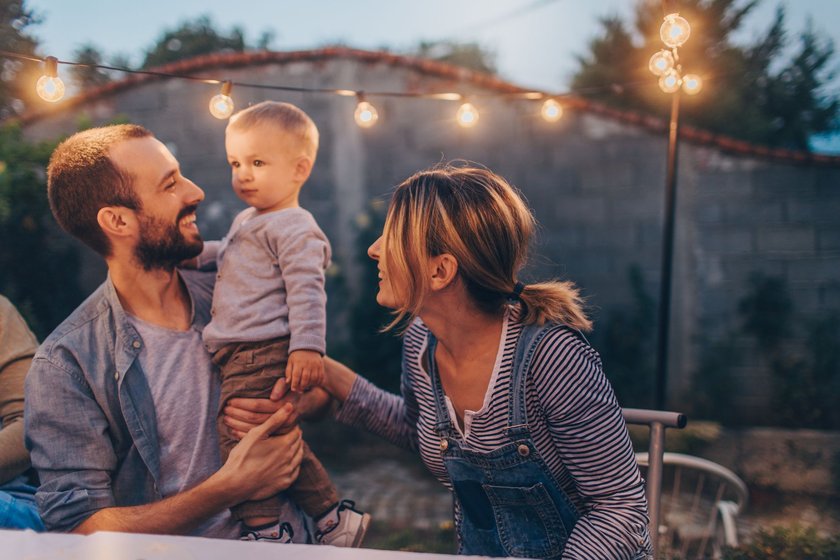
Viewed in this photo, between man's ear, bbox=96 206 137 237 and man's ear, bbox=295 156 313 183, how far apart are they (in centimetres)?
47

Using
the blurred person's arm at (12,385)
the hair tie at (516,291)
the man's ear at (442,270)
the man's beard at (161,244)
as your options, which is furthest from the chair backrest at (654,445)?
the blurred person's arm at (12,385)

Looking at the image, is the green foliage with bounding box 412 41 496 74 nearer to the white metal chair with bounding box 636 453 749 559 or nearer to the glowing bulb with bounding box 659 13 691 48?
the white metal chair with bounding box 636 453 749 559

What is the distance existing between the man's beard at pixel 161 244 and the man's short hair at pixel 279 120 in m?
0.30

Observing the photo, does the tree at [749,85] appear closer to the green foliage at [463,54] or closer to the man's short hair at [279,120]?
the green foliage at [463,54]

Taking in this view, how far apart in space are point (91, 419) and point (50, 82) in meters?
1.02

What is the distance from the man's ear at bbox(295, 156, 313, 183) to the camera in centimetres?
211

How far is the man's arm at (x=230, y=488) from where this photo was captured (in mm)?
1676

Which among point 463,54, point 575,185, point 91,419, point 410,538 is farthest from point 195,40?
point 91,419

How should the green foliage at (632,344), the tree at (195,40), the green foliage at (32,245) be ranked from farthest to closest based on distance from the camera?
the tree at (195,40) < the green foliage at (632,344) < the green foliage at (32,245)

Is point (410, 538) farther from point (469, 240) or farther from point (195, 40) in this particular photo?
point (195, 40)

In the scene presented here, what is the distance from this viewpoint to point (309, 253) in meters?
1.94

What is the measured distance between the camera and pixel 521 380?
5.22 feet

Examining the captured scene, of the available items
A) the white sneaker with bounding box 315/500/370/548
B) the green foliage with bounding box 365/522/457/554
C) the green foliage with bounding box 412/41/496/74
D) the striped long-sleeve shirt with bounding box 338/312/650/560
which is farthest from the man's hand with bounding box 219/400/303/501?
the green foliage with bounding box 412/41/496/74

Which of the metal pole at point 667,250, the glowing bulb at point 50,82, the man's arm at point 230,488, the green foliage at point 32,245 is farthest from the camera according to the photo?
the green foliage at point 32,245
